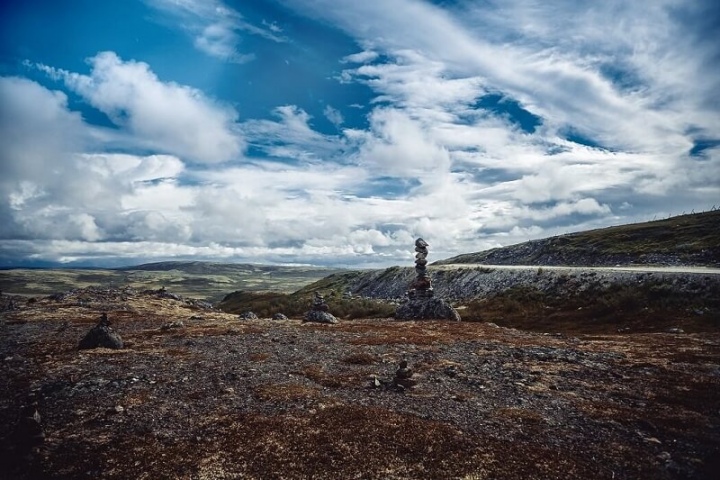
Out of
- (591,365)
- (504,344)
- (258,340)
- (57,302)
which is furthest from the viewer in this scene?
(57,302)

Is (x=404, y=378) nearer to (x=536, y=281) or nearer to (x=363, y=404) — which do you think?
(x=363, y=404)

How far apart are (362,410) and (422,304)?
36.3 meters

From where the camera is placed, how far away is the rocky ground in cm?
1244

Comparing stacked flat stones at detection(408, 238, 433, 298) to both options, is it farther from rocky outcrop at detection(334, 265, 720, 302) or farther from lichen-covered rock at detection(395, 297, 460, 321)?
rocky outcrop at detection(334, 265, 720, 302)

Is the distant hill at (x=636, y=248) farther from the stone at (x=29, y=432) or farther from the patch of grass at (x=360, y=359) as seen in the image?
the stone at (x=29, y=432)

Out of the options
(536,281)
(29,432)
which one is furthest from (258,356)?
(536,281)

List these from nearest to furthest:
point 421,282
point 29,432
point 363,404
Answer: point 29,432 < point 363,404 < point 421,282

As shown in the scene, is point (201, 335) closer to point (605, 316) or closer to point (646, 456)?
point (646, 456)

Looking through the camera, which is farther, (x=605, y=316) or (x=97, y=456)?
(x=605, y=316)

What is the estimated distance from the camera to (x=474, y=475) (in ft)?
38.3

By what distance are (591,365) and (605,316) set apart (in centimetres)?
2513

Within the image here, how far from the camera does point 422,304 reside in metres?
52.2

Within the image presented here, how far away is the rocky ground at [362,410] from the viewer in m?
12.4

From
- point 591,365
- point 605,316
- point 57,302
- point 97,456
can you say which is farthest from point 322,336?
point 57,302
